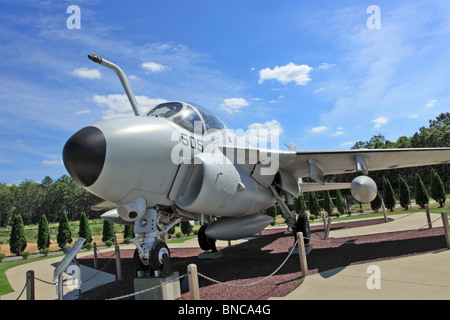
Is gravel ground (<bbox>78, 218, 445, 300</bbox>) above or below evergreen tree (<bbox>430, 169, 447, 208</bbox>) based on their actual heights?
below

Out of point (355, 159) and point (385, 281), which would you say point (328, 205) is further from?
point (385, 281)

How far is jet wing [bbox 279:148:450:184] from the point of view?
8.13 m

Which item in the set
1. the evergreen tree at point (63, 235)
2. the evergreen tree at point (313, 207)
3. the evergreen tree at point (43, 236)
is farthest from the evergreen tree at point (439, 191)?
the evergreen tree at point (43, 236)

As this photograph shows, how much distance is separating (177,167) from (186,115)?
4.04 feet

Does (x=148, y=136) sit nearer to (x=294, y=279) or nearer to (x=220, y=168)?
(x=220, y=168)

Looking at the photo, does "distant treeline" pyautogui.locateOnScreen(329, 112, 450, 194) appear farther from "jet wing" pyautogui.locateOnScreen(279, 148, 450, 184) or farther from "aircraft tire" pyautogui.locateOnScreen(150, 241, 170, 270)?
"aircraft tire" pyautogui.locateOnScreen(150, 241, 170, 270)

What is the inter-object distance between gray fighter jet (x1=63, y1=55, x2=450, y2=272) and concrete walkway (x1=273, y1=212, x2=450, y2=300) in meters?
1.69

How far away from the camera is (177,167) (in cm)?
532

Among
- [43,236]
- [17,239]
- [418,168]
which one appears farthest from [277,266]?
[418,168]

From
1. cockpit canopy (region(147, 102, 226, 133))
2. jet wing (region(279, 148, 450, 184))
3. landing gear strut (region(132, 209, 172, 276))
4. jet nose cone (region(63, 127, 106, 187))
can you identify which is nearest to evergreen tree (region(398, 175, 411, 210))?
jet wing (region(279, 148, 450, 184))

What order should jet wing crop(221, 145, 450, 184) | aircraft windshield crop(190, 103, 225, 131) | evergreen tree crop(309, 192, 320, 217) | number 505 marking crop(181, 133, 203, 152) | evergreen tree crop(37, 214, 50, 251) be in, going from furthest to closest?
A: evergreen tree crop(309, 192, 320, 217) < evergreen tree crop(37, 214, 50, 251) < jet wing crop(221, 145, 450, 184) < aircraft windshield crop(190, 103, 225, 131) < number 505 marking crop(181, 133, 203, 152)

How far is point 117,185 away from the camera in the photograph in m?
4.47
